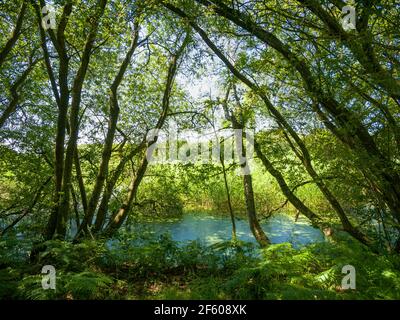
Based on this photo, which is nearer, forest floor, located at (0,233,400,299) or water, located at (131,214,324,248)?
forest floor, located at (0,233,400,299)

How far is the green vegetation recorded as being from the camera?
3.57 meters

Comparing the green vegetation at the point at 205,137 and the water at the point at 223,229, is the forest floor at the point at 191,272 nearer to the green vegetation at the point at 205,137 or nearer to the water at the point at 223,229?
the green vegetation at the point at 205,137

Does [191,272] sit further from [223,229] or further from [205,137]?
[223,229]

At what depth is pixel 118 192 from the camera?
7.16m

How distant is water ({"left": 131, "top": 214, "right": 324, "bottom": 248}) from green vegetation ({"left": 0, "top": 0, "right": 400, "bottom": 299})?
410mm

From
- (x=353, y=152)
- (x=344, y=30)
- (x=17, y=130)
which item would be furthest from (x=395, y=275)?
(x=17, y=130)

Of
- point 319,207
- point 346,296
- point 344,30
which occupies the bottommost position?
point 346,296

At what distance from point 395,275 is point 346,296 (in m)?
0.70

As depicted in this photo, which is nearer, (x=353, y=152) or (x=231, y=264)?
(x=353, y=152)

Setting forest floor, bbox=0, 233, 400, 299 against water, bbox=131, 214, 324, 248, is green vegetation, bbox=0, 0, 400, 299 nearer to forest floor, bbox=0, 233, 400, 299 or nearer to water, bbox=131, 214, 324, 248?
forest floor, bbox=0, 233, 400, 299

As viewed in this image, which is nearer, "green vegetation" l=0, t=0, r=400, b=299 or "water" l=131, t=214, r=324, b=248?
"green vegetation" l=0, t=0, r=400, b=299

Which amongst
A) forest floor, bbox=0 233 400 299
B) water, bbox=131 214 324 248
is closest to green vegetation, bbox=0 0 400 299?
forest floor, bbox=0 233 400 299

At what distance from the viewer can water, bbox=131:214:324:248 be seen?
8742 millimetres

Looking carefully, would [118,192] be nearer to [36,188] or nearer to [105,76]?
[36,188]
